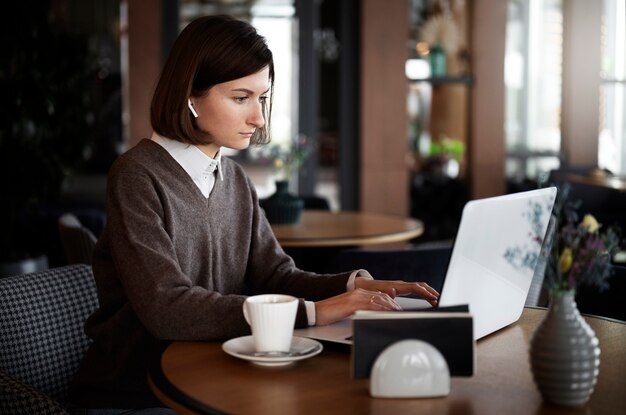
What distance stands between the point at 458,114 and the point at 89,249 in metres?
4.59

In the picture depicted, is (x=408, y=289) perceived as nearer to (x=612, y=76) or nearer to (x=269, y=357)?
(x=269, y=357)

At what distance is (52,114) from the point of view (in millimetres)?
5188

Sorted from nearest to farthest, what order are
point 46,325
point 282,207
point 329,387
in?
point 329,387 < point 46,325 < point 282,207

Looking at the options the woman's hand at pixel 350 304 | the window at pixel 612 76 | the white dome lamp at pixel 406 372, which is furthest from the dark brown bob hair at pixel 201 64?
the window at pixel 612 76

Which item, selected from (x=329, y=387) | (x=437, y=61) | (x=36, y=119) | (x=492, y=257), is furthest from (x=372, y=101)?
(x=329, y=387)

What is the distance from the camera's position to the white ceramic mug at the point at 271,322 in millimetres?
1579

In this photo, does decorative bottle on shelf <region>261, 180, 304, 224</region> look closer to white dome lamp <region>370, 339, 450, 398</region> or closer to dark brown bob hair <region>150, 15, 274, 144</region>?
dark brown bob hair <region>150, 15, 274, 144</region>

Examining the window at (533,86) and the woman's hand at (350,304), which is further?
the window at (533,86)

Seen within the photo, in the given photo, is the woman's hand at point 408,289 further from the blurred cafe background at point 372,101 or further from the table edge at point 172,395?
the blurred cafe background at point 372,101

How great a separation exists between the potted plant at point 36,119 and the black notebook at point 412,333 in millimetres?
3778

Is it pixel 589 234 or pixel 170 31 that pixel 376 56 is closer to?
pixel 170 31

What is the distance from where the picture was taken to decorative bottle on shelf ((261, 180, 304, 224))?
4297mm

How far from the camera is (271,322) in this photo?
158 cm

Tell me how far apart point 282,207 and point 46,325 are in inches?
88.6
